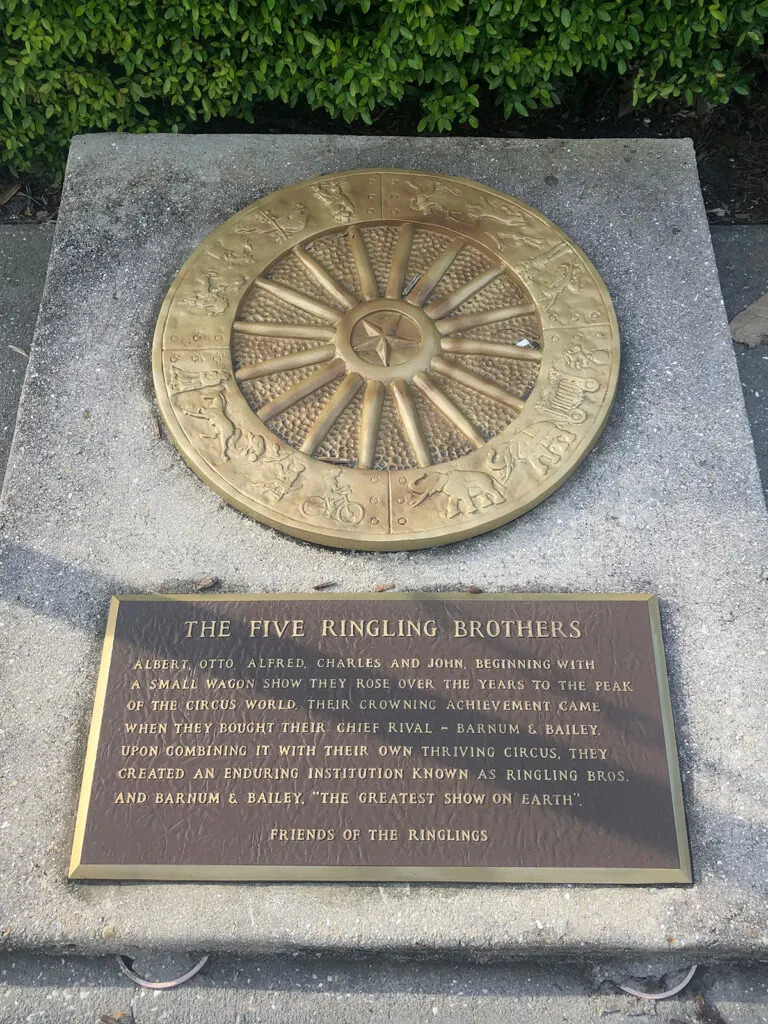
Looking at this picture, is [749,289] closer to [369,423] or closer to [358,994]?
[369,423]

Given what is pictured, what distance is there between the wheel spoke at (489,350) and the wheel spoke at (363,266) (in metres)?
0.38

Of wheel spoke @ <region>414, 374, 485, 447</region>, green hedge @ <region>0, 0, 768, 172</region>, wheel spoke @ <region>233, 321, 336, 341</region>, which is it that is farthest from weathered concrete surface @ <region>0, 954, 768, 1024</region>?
green hedge @ <region>0, 0, 768, 172</region>

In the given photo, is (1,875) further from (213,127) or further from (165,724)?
(213,127)

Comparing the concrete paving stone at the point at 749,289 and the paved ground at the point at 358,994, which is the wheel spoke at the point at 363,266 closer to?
the concrete paving stone at the point at 749,289

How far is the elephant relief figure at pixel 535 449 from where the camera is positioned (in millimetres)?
3068

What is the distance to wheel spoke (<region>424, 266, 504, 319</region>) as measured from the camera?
3334 millimetres

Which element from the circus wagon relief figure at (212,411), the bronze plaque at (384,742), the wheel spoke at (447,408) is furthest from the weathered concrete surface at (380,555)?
the wheel spoke at (447,408)

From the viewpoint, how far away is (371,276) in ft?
11.2

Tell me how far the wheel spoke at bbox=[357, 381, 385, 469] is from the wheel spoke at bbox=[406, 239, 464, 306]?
0.43 m

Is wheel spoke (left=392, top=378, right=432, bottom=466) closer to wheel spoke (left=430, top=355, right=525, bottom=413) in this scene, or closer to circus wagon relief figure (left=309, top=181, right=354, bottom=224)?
wheel spoke (left=430, top=355, right=525, bottom=413)

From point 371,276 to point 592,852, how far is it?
7.49 ft

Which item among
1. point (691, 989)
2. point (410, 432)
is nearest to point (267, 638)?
point (410, 432)

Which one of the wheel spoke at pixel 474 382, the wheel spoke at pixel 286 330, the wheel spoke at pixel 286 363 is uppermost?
the wheel spoke at pixel 286 330

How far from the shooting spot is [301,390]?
3.19m
